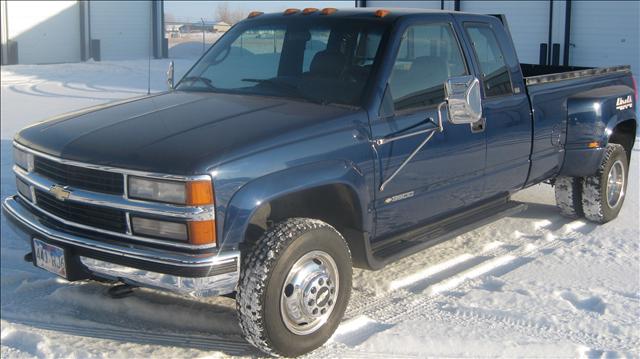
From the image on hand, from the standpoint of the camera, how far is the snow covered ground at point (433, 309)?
4.32m

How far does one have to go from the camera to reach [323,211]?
4656 millimetres

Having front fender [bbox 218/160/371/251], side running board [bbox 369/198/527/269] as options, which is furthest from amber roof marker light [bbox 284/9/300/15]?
side running board [bbox 369/198/527/269]

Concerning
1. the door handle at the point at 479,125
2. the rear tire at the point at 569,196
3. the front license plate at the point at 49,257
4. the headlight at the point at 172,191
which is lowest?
the rear tire at the point at 569,196

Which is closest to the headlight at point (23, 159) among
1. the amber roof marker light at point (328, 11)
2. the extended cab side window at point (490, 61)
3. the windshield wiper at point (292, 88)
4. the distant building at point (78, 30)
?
the windshield wiper at point (292, 88)

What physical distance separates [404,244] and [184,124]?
164 centimetres

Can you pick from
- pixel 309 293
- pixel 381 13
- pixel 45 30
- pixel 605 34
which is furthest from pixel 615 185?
pixel 45 30

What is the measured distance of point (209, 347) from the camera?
434 centimetres

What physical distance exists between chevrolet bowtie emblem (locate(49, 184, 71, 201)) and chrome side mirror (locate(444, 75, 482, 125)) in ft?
7.30

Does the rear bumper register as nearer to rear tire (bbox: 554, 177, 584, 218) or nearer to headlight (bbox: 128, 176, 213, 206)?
headlight (bbox: 128, 176, 213, 206)

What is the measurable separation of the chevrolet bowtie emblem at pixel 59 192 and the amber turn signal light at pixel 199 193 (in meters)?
0.84

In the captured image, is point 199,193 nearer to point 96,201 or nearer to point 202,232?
point 202,232

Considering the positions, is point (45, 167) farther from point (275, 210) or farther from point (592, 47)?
point (592, 47)

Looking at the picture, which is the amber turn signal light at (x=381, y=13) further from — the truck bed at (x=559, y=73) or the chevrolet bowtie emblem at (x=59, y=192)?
the chevrolet bowtie emblem at (x=59, y=192)


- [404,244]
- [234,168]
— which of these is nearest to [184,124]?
[234,168]
